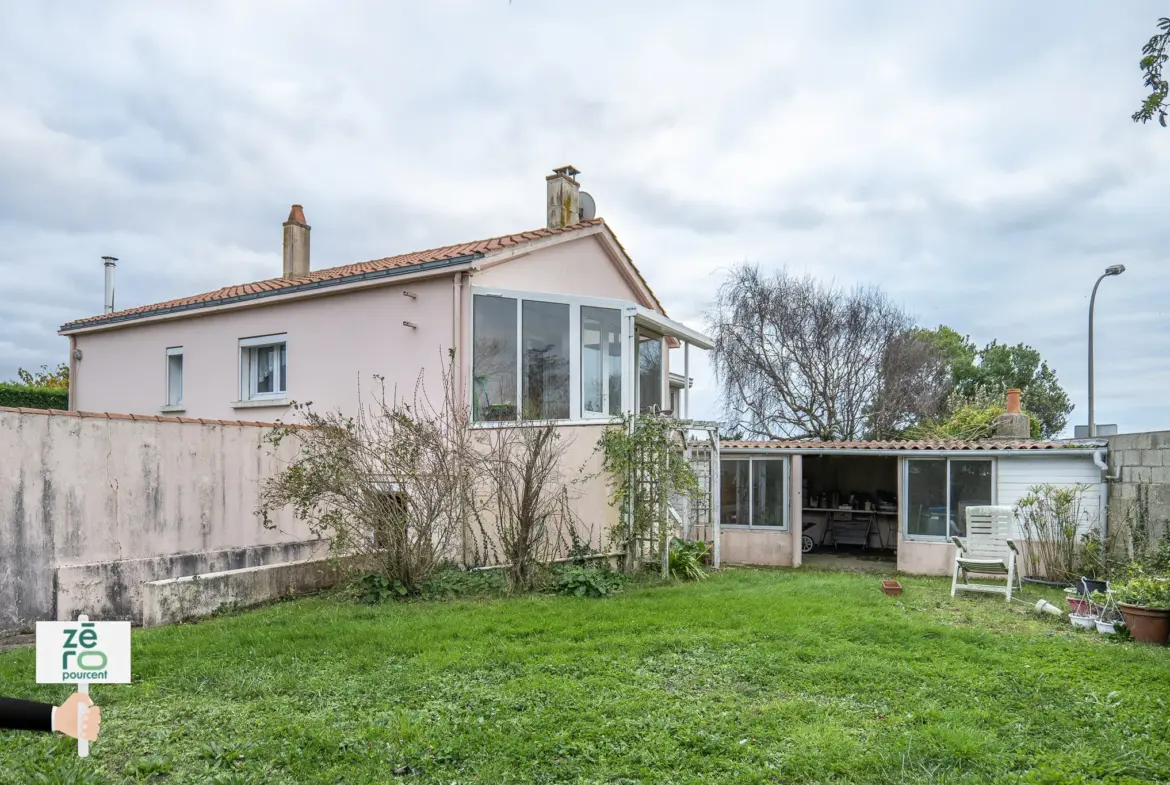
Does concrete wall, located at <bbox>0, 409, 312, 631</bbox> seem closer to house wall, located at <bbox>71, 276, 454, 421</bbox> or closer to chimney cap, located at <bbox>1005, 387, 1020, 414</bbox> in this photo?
house wall, located at <bbox>71, 276, 454, 421</bbox>

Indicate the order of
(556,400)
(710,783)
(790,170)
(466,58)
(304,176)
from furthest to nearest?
(304,176) < (790,170) < (556,400) < (466,58) < (710,783)

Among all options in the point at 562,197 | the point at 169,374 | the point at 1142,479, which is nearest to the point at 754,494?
the point at 1142,479

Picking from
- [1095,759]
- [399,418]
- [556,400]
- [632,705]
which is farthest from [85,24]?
[1095,759]

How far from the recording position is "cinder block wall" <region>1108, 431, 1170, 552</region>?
11289 mm

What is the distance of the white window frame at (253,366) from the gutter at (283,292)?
74 centimetres

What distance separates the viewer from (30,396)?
18875mm

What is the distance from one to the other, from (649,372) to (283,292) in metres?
6.97

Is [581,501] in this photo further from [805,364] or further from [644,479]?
[805,364]

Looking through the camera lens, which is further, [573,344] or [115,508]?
[573,344]

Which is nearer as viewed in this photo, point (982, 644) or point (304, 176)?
point (982, 644)

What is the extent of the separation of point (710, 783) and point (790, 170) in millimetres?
11347

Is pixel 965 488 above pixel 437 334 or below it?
below

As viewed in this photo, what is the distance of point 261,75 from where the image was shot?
10250mm

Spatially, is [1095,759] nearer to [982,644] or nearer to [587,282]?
[982,644]
